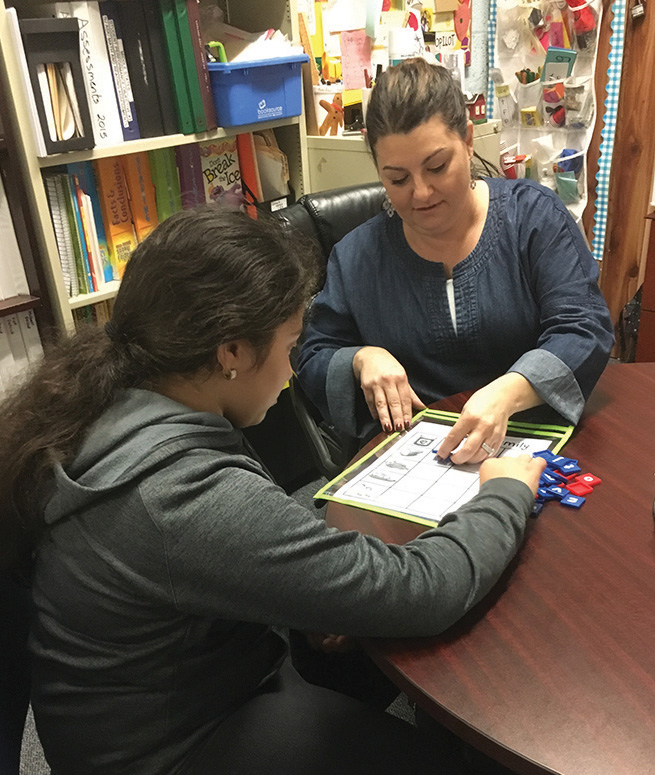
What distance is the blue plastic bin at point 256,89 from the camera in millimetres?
2016

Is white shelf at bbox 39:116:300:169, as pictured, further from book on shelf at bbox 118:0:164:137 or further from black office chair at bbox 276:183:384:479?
black office chair at bbox 276:183:384:479

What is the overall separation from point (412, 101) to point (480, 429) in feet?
2.05

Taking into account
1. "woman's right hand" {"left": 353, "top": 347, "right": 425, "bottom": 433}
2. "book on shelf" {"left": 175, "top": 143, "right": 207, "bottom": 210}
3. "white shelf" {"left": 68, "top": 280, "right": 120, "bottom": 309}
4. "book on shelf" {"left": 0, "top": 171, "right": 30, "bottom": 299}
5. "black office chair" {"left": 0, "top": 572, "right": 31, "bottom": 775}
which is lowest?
"black office chair" {"left": 0, "top": 572, "right": 31, "bottom": 775}

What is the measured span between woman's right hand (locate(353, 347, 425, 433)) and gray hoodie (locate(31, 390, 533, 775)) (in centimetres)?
37

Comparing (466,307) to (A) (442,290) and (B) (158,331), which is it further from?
(B) (158,331)

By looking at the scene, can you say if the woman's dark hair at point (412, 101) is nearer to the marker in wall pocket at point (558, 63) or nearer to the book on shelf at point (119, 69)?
the book on shelf at point (119, 69)

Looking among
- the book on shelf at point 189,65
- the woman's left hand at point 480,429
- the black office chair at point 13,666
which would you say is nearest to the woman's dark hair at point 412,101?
the woman's left hand at point 480,429

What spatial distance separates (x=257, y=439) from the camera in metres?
2.41

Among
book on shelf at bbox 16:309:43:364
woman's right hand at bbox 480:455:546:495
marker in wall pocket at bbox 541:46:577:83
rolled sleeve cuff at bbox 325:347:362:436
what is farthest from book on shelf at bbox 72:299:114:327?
marker in wall pocket at bbox 541:46:577:83

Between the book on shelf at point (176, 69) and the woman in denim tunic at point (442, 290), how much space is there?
735 mm

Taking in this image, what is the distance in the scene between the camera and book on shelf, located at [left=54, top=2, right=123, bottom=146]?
1750 millimetres

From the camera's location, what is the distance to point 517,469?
3.25 feet

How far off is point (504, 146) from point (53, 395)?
9.09 feet

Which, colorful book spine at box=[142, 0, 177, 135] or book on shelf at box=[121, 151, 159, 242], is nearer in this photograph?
colorful book spine at box=[142, 0, 177, 135]
